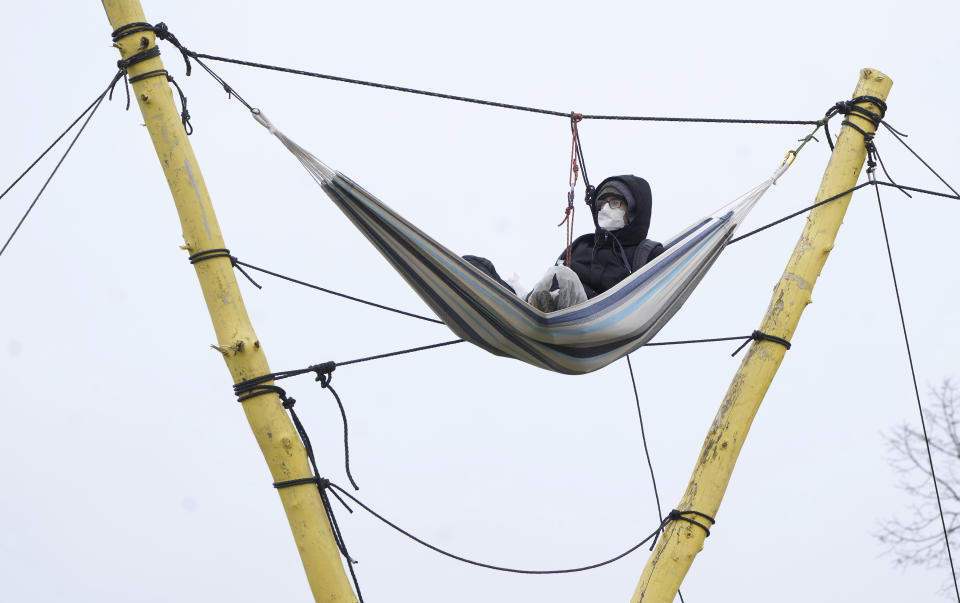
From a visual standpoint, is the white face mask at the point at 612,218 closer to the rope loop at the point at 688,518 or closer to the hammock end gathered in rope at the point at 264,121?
the rope loop at the point at 688,518

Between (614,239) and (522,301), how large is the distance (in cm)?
92

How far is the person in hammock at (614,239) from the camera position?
17.3ft

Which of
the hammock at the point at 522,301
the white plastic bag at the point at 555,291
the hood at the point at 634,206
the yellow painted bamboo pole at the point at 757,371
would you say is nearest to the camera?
the hammock at the point at 522,301

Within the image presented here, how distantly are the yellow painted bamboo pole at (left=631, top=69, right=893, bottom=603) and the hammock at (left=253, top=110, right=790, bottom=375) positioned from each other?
17.2 inches

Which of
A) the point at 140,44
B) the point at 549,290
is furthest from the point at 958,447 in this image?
the point at 140,44

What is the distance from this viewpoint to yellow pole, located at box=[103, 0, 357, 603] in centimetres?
446

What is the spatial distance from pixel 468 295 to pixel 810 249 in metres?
1.71

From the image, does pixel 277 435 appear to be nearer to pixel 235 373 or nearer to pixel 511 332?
pixel 235 373

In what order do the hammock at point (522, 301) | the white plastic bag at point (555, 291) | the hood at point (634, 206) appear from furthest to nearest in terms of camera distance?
the hood at point (634, 206) < the white plastic bag at point (555, 291) < the hammock at point (522, 301)

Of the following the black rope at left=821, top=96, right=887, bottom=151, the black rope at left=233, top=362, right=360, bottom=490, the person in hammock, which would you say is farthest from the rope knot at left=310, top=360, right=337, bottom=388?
the black rope at left=821, top=96, right=887, bottom=151

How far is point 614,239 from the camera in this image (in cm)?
534

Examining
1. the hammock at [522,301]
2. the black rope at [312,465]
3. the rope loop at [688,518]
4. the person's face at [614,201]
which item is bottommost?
the black rope at [312,465]

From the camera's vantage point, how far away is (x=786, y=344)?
549 cm

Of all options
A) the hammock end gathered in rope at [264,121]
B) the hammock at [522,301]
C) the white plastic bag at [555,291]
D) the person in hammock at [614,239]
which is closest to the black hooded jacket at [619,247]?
the person in hammock at [614,239]
